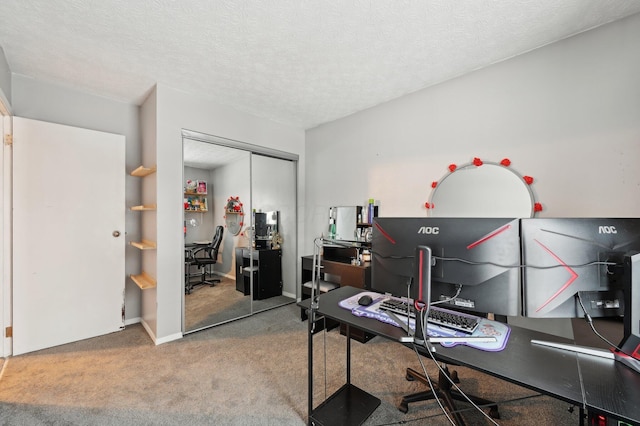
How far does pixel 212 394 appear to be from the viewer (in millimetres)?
1944

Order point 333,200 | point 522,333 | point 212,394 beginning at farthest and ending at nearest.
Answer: point 333,200 → point 212,394 → point 522,333

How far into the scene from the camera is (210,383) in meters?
2.07

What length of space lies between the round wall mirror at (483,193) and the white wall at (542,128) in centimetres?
8

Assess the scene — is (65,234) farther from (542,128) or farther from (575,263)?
(542,128)

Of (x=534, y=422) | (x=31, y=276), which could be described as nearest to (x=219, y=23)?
(x=31, y=276)

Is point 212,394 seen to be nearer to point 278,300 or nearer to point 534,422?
point 278,300

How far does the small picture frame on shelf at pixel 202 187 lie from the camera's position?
3043mm

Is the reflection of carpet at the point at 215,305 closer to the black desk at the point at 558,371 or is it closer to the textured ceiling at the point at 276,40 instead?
the textured ceiling at the point at 276,40

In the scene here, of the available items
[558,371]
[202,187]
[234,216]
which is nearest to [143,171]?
[202,187]

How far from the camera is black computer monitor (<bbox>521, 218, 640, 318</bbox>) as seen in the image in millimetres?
1057

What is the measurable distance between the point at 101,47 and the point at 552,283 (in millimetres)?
3322

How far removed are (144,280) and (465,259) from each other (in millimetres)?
3223

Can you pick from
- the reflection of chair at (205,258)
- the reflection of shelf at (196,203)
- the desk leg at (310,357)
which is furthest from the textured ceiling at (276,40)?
the desk leg at (310,357)

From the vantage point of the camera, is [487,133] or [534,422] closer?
[534,422]
